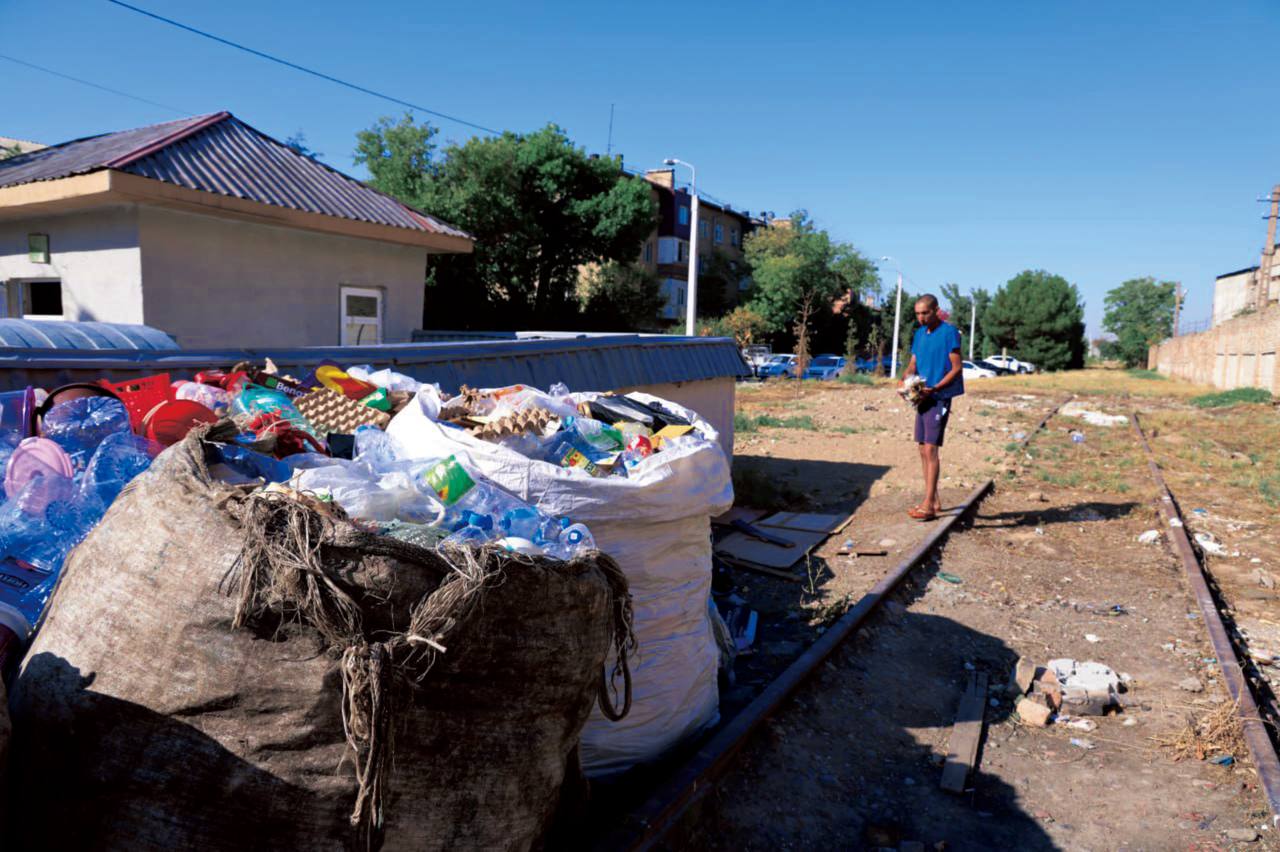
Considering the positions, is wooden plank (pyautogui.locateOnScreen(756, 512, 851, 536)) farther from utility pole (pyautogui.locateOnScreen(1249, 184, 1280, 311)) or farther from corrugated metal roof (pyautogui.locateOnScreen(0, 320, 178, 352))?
utility pole (pyautogui.locateOnScreen(1249, 184, 1280, 311))

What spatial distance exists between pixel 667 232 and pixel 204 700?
4656cm

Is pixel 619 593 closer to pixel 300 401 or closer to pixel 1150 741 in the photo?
pixel 300 401

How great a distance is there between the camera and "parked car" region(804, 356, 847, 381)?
36438mm

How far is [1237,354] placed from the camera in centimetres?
Answer: 2903

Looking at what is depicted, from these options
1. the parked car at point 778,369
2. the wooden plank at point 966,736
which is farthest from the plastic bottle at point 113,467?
the parked car at point 778,369

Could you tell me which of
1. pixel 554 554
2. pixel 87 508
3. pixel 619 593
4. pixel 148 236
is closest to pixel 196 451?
pixel 87 508

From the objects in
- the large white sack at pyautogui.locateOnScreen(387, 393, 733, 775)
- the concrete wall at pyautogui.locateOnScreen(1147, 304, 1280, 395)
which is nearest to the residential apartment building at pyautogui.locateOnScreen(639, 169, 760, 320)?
the concrete wall at pyautogui.locateOnScreen(1147, 304, 1280, 395)

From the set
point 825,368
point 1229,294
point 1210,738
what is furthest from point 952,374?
point 1229,294

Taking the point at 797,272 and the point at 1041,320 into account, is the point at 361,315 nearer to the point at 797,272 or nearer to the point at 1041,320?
the point at 797,272

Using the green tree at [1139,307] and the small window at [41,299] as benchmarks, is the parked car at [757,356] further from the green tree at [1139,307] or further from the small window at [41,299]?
the green tree at [1139,307]

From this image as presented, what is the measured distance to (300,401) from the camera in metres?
3.12

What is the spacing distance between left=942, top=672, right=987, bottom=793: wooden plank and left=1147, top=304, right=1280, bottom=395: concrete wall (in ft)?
86.2

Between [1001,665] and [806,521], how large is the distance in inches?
128

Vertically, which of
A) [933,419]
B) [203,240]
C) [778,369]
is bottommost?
[933,419]
